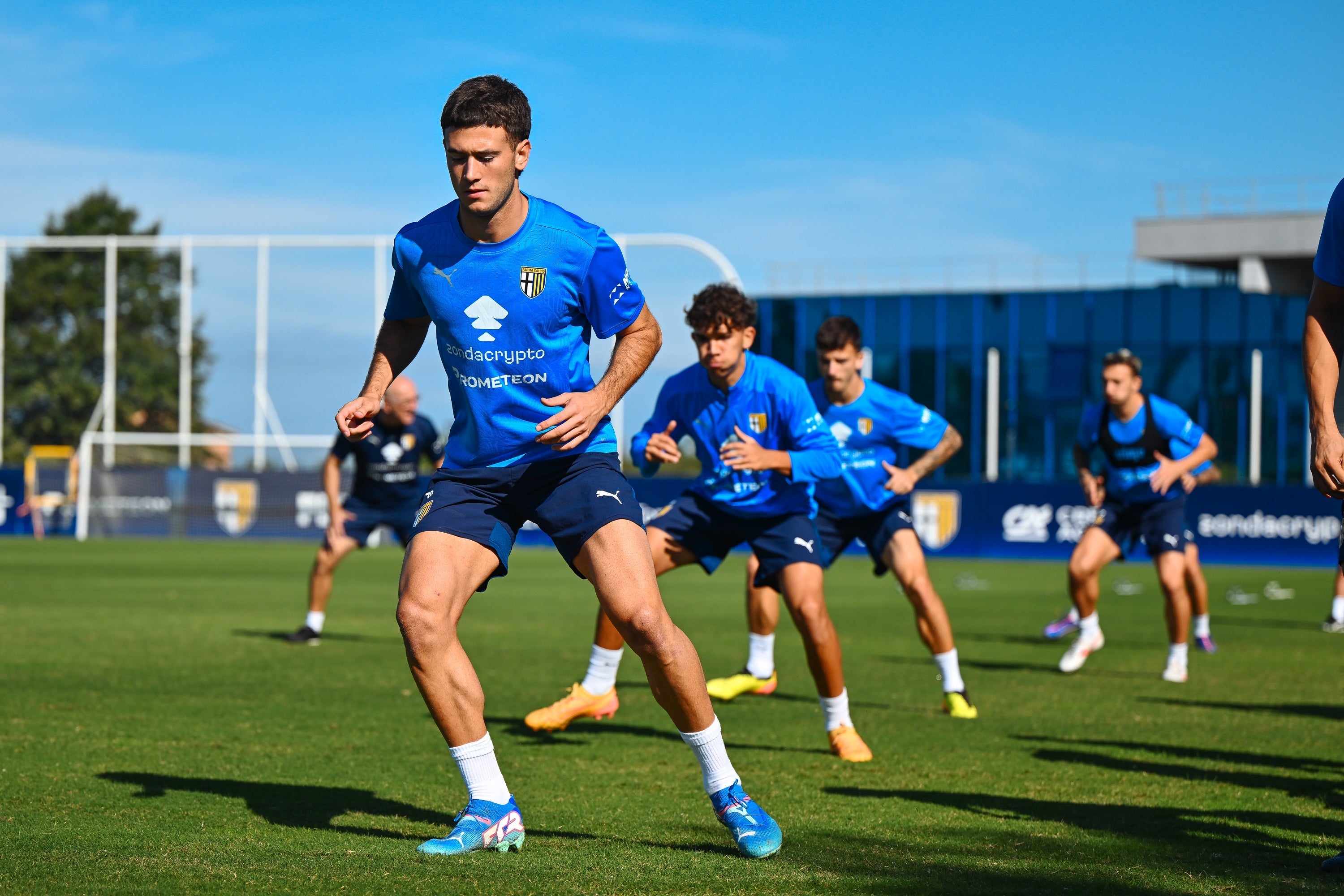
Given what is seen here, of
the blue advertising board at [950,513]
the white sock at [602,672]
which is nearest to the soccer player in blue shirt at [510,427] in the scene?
the white sock at [602,672]

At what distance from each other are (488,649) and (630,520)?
7262 mm

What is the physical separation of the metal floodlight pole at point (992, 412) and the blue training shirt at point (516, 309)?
127ft

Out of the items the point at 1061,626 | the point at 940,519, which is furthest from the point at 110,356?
the point at 1061,626

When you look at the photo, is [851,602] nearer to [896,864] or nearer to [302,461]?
[896,864]

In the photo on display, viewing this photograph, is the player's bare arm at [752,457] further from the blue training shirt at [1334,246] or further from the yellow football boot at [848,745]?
the blue training shirt at [1334,246]

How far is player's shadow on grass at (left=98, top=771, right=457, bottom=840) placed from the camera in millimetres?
5270

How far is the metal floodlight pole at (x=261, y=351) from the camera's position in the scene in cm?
3556

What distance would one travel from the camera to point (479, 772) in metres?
4.88

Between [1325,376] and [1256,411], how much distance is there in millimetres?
40267

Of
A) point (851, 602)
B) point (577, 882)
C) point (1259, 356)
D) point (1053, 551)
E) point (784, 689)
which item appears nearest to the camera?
point (577, 882)

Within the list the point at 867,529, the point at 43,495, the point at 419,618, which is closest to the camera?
the point at 419,618

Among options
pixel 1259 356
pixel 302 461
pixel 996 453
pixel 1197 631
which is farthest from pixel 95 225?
pixel 1197 631

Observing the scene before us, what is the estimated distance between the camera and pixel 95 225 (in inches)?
2648

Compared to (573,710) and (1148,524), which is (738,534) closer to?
(573,710)
